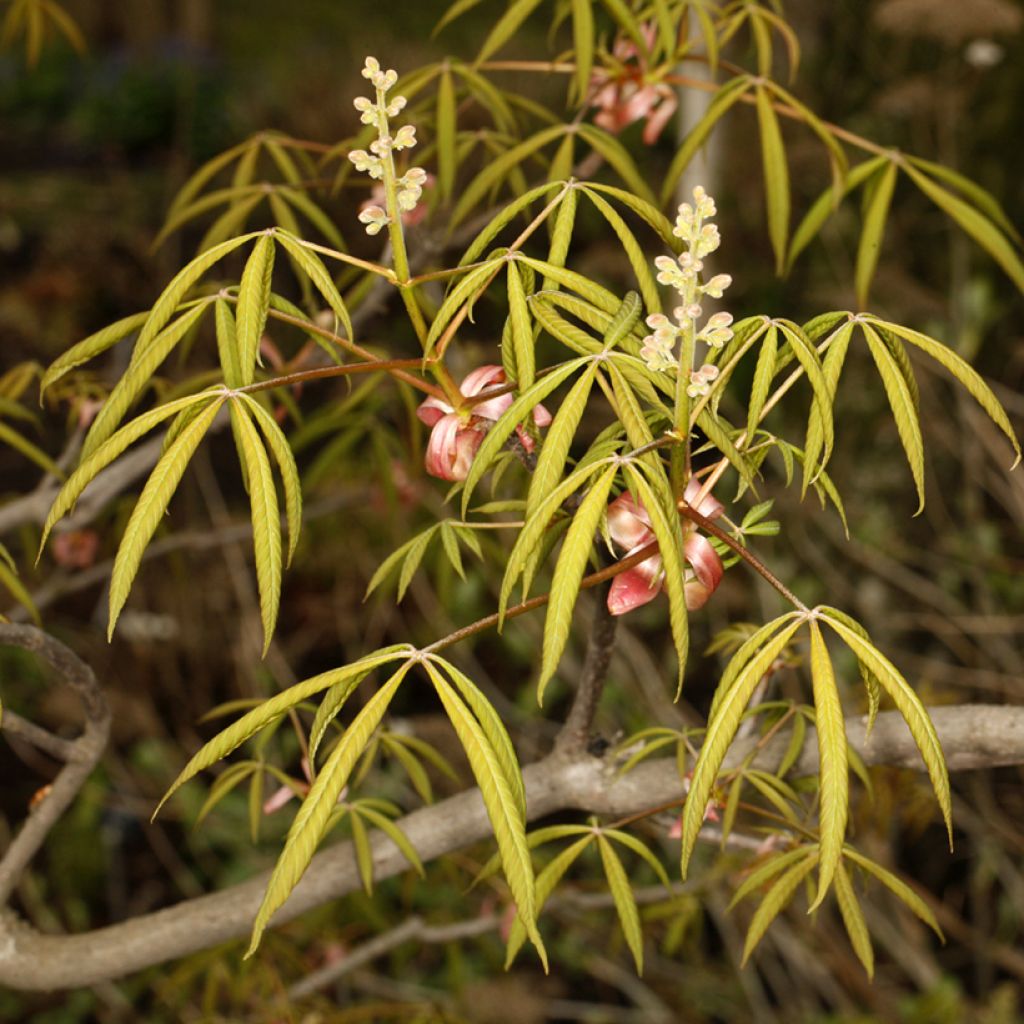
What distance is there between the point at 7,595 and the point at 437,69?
4.89ft

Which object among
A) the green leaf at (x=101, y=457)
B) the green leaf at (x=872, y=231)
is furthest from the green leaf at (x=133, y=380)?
the green leaf at (x=872, y=231)

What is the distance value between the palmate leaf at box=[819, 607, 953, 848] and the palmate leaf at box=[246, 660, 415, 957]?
6.5 inches

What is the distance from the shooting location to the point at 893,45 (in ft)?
10.5

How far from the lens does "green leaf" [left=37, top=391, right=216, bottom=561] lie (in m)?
0.43

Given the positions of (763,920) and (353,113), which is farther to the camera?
(353,113)

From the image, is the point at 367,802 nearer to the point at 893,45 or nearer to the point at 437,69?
the point at 437,69

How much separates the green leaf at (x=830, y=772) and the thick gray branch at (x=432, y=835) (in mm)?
203

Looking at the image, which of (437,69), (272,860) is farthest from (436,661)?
(272,860)

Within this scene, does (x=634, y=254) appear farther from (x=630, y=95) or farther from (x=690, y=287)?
(x=630, y=95)

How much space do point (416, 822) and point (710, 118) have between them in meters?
0.46

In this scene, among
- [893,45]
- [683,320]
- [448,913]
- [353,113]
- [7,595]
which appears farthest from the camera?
[353,113]

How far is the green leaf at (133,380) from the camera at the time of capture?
46cm

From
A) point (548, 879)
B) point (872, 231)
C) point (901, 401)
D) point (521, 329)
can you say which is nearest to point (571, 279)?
point (521, 329)

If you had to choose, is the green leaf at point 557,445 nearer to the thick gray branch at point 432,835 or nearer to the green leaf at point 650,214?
the green leaf at point 650,214
